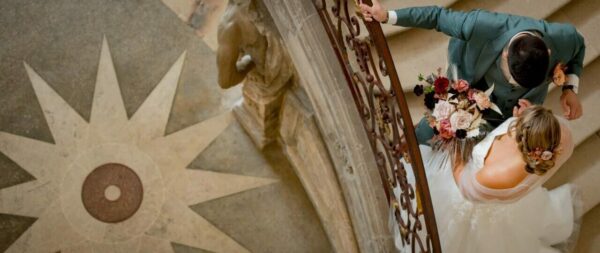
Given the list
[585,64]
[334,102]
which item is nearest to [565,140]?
[334,102]

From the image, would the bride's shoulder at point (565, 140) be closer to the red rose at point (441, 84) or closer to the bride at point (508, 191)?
the bride at point (508, 191)

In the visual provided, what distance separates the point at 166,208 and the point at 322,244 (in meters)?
1.23

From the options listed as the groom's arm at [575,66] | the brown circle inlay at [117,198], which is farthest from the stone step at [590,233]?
the brown circle inlay at [117,198]

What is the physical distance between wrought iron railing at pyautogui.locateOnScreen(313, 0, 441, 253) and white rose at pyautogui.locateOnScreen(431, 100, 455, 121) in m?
0.20

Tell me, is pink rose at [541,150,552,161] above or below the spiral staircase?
above

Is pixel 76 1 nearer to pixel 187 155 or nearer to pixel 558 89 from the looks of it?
pixel 187 155

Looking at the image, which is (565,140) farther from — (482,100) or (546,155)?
(482,100)

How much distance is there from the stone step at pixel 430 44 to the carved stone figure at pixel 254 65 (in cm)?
77

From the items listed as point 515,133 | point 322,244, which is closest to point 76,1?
point 322,244

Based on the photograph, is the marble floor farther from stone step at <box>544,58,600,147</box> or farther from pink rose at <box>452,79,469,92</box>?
pink rose at <box>452,79,469,92</box>

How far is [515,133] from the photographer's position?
3656 mm

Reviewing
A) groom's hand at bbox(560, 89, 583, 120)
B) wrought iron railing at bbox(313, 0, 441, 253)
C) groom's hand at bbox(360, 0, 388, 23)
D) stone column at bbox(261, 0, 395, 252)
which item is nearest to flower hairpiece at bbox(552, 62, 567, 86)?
groom's hand at bbox(560, 89, 583, 120)

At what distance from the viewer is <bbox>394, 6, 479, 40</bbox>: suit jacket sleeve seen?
3805mm

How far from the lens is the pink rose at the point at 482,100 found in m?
3.83
